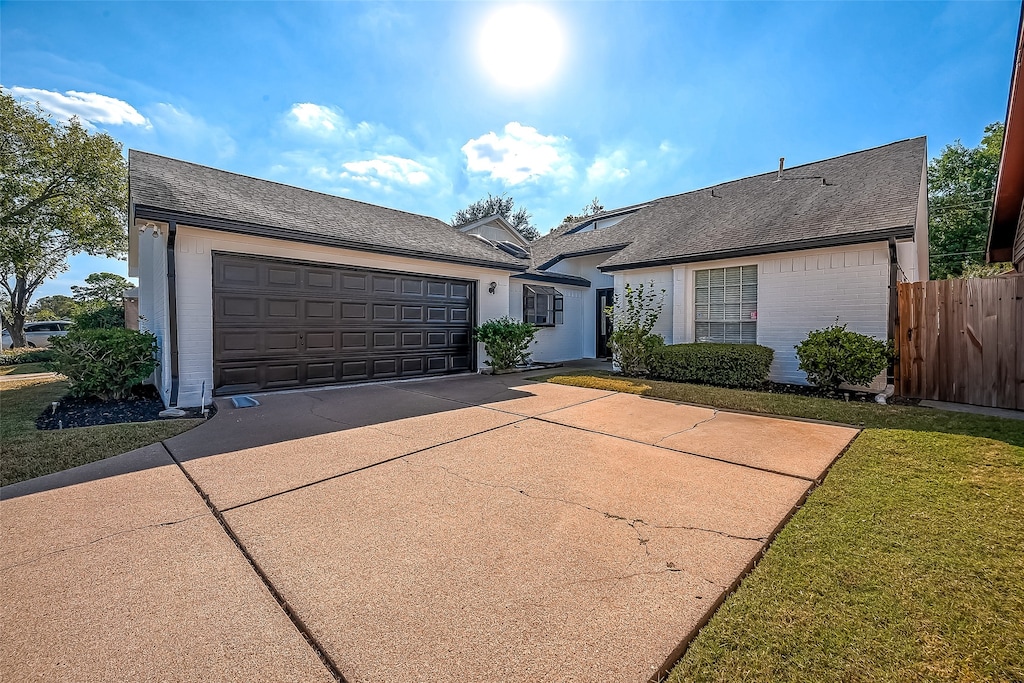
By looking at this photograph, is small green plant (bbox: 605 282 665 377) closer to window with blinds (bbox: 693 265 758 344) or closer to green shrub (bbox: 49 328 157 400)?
window with blinds (bbox: 693 265 758 344)

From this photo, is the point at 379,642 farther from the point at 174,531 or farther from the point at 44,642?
the point at 174,531

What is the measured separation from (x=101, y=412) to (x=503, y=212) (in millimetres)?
34192

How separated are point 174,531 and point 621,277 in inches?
409

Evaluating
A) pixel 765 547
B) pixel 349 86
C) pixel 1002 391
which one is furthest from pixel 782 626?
pixel 349 86

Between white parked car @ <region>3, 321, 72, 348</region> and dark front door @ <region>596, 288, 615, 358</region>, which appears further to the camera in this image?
white parked car @ <region>3, 321, 72, 348</region>

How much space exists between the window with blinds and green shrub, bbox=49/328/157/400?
10.7 meters

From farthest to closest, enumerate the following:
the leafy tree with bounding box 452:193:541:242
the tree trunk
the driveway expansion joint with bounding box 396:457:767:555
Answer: the leafy tree with bounding box 452:193:541:242
the tree trunk
the driveway expansion joint with bounding box 396:457:767:555

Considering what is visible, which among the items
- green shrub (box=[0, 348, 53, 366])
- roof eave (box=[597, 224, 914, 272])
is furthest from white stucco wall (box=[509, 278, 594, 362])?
green shrub (box=[0, 348, 53, 366])

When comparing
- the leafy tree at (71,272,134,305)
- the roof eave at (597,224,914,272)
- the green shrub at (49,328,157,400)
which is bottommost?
the green shrub at (49,328,157,400)

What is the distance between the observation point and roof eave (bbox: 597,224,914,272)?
22.4ft

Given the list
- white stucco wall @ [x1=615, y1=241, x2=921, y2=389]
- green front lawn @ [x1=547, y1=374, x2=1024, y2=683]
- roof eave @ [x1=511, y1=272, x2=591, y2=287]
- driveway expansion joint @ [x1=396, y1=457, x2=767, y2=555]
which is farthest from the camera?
roof eave @ [x1=511, y1=272, x2=591, y2=287]

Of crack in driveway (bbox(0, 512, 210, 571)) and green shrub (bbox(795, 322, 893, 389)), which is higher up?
green shrub (bbox(795, 322, 893, 389))

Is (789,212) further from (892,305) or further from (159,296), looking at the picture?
(159,296)

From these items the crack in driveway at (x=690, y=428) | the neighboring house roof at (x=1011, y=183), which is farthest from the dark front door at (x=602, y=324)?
the neighboring house roof at (x=1011, y=183)
